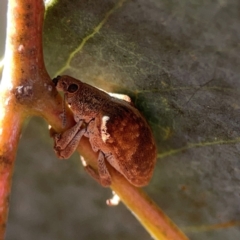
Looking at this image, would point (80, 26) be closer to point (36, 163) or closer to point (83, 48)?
point (83, 48)

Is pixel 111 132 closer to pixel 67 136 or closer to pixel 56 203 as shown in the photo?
pixel 67 136

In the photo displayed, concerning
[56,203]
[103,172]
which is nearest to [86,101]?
[103,172]

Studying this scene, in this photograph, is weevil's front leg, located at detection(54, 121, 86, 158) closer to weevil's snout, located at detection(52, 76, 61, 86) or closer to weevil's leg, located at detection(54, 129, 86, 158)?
weevil's leg, located at detection(54, 129, 86, 158)

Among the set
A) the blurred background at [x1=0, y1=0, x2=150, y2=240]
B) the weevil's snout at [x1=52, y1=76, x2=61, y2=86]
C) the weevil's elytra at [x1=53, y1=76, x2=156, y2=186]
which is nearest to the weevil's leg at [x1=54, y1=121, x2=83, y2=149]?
the weevil's elytra at [x1=53, y1=76, x2=156, y2=186]

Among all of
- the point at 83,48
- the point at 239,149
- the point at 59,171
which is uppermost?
the point at 83,48

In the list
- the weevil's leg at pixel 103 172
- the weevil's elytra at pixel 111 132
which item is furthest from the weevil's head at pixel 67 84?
the weevil's leg at pixel 103 172

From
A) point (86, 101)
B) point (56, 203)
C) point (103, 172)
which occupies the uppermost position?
point (86, 101)

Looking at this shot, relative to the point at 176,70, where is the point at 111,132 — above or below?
below

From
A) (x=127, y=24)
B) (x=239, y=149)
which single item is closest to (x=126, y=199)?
(x=239, y=149)
